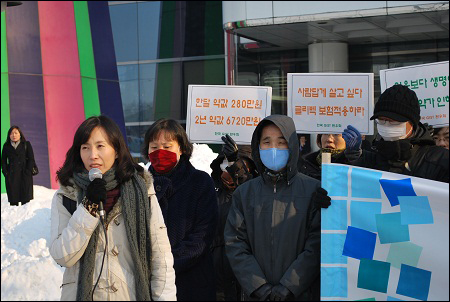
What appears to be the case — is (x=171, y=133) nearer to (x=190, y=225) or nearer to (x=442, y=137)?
(x=190, y=225)

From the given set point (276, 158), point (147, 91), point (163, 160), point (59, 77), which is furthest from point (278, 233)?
point (147, 91)

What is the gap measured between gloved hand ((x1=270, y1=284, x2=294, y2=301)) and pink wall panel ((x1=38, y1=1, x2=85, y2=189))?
13.5 metres

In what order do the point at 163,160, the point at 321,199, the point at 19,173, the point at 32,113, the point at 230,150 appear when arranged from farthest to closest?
1. the point at 32,113
2. the point at 19,173
3. the point at 230,150
4. the point at 163,160
5. the point at 321,199

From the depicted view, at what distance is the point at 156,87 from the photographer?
23.7 m

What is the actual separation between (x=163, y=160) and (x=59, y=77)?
1304 cm

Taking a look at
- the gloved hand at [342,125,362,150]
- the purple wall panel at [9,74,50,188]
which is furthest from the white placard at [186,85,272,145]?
the purple wall panel at [9,74,50,188]

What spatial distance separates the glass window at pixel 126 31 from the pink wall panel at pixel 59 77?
18.9 feet

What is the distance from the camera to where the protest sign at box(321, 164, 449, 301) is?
4168mm

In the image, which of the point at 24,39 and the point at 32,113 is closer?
the point at 32,113

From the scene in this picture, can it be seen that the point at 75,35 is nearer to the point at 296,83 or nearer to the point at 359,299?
the point at 296,83

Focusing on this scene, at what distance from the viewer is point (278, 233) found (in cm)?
450

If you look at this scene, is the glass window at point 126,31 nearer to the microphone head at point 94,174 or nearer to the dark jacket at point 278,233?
the dark jacket at point 278,233

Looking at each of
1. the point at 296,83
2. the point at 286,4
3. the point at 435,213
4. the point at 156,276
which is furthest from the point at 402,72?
the point at 286,4

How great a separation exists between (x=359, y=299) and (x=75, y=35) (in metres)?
14.6
